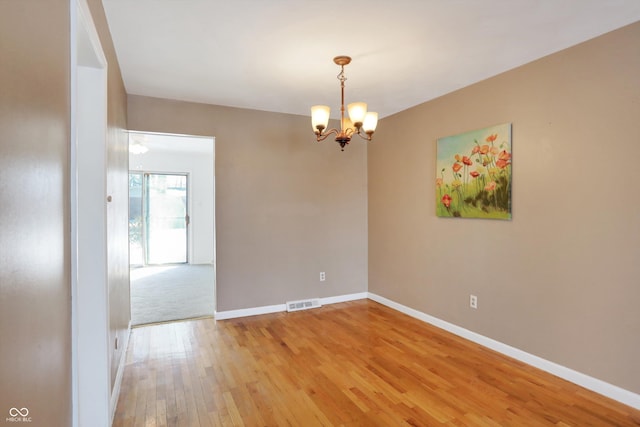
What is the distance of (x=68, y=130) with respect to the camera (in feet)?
3.94

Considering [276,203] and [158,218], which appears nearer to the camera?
[276,203]

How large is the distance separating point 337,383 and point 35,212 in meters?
2.36

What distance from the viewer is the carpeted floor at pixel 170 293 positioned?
14.0 ft

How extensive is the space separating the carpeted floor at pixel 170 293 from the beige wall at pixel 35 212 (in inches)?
131

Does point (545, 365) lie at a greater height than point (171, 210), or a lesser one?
lesser

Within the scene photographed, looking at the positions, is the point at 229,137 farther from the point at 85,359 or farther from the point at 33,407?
the point at 33,407

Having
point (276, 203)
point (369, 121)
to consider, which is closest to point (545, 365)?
point (369, 121)

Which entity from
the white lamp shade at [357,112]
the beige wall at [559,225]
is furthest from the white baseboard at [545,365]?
A: the white lamp shade at [357,112]

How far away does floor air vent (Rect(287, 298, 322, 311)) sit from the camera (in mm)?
4430

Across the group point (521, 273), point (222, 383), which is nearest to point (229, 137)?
point (222, 383)

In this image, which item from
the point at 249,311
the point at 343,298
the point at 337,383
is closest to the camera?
the point at 337,383

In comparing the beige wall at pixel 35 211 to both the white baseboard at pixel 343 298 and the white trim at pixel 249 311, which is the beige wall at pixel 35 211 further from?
the white baseboard at pixel 343 298

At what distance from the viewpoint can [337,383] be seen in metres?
2.62

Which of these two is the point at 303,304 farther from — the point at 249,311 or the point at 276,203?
the point at 276,203
